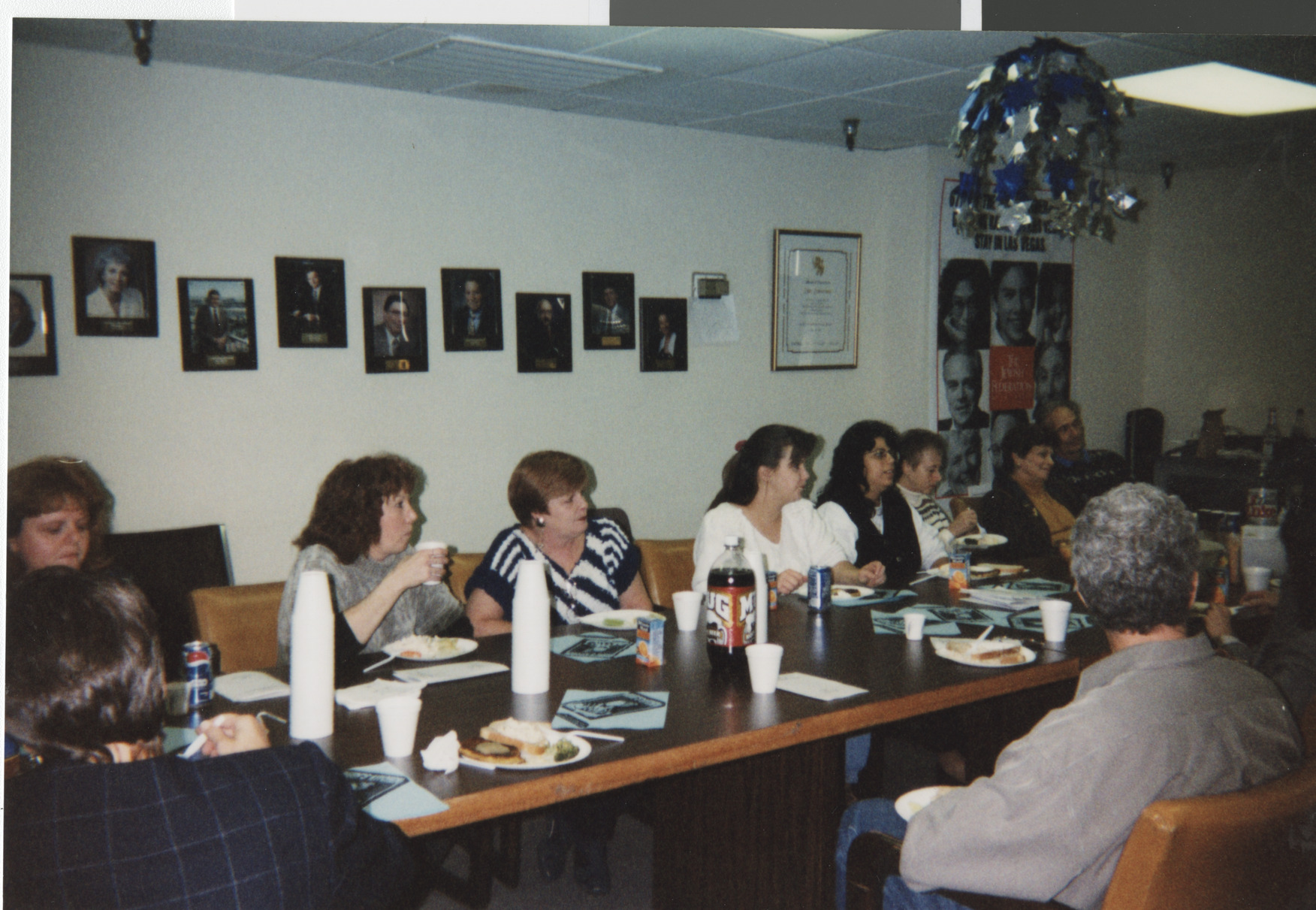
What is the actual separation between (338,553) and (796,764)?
103cm

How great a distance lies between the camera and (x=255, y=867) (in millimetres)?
970

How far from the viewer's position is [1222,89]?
95.7 inches

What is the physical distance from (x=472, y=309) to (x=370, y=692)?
78.1 inches

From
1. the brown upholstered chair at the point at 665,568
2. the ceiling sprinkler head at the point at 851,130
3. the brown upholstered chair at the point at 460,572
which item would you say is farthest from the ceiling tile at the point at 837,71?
the brown upholstered chair at the point at 460,572

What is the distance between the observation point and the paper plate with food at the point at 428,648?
6.04ft

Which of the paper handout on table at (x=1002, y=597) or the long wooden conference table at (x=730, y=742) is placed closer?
the long wooden conference table at (x=730, y=742)

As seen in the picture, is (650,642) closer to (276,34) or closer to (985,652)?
(985,652)

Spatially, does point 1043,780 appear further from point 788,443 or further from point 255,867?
point 788,443

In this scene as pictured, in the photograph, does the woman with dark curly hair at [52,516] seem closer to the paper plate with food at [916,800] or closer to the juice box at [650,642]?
the juice box at [650,642]

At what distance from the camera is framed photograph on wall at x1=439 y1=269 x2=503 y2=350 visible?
132 inches

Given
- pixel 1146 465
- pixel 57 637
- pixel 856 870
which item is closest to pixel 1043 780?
pixel 856 870

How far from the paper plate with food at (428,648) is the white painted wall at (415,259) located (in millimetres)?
664

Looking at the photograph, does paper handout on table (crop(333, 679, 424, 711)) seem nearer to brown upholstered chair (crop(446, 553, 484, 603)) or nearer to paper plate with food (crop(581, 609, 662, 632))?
paper plate with food (crop(581, 609, 662, 632))

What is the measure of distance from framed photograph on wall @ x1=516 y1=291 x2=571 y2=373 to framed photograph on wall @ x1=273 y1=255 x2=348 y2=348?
618 millimetres
